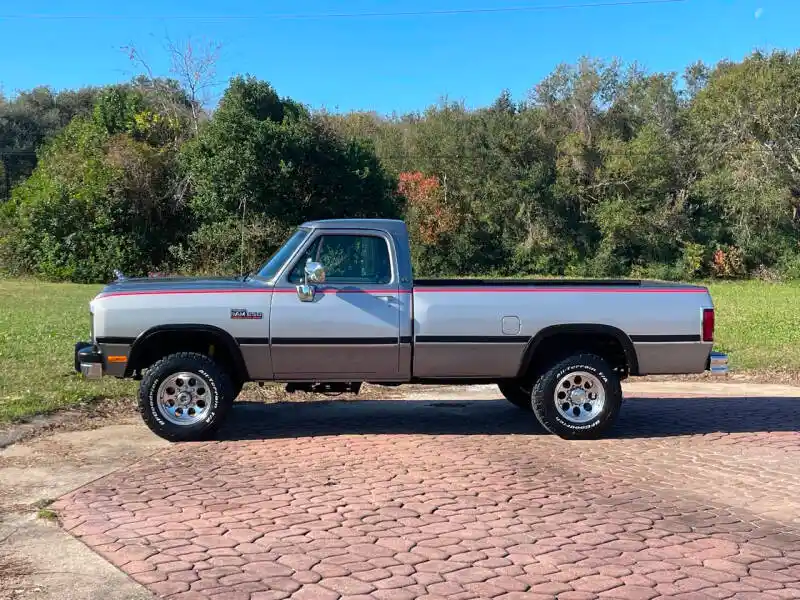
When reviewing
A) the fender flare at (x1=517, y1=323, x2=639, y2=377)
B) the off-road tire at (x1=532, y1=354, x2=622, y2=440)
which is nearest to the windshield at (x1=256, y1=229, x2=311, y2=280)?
the fender flare at (x1=517, y1=323, x2=639, y2=377)

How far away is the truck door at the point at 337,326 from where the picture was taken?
7.43 m

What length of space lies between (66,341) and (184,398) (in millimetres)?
7590

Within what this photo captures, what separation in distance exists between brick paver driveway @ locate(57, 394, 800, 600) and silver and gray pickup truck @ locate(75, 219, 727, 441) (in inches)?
21.8

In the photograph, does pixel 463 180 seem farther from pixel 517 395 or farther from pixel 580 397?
pixel 580 397

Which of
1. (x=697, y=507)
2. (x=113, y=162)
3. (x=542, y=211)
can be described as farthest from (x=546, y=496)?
(x=542, y=211)

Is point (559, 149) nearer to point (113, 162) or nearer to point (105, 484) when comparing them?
point (113, 162)

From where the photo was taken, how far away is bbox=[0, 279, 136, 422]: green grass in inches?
356

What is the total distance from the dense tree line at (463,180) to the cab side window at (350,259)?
23.9 meters

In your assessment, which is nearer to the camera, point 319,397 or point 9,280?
point 319,397

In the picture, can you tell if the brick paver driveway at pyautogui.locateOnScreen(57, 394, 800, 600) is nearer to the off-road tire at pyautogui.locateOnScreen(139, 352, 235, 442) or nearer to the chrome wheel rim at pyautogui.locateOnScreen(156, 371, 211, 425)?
the off-road tire at pyautogui.locateOnScreen(139, 352, 235, 442)

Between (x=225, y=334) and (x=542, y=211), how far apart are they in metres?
34.4

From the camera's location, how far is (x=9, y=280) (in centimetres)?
3491

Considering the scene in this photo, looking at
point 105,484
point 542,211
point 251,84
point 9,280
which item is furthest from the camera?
point 542,211

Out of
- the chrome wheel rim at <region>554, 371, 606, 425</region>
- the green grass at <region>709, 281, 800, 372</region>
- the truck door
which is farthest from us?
the green grass at <region>709, 281, 800, 372</region>
